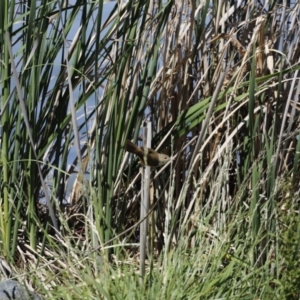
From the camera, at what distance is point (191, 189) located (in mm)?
2777

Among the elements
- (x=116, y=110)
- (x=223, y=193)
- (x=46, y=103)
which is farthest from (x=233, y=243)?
(x=46, y=103)

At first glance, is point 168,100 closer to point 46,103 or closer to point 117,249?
point 46,103

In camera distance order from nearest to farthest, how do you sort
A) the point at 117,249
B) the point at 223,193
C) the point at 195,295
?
the point at 195,295, the point at 117,249, the point at 223,193

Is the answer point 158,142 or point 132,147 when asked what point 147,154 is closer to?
point 132,147

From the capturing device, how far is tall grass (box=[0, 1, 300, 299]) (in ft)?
7.51

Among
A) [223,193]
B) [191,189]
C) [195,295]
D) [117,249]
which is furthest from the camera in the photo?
[191,189]

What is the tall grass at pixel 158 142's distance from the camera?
2289 millimetres

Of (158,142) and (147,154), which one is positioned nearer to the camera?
(147,154)

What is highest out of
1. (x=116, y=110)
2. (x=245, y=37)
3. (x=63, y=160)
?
(x=245, y=37)

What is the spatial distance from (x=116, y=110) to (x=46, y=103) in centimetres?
22

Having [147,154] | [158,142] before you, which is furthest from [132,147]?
[158,142]

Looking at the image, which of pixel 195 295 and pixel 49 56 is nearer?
pixel 195 295

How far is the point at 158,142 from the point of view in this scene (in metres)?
2.75

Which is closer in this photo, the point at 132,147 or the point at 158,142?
the point at 132,147
